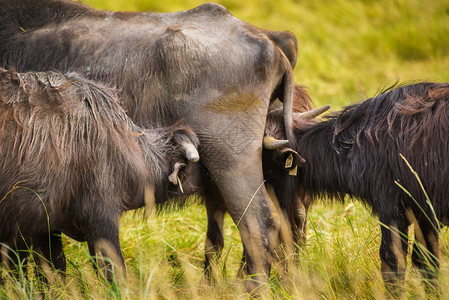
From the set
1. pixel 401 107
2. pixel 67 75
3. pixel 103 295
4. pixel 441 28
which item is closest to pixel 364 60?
pixel 441 28

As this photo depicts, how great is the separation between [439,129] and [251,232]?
61.7 inches

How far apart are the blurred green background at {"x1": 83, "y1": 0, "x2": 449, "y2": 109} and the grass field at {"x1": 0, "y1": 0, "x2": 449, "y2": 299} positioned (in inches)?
0.7

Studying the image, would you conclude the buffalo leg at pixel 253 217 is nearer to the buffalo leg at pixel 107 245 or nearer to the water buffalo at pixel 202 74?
the water buffalo at pixel 202 74

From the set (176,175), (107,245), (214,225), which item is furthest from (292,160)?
(107,245)

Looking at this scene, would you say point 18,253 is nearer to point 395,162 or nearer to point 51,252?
point 51,252

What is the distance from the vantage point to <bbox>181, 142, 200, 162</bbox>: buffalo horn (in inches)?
171

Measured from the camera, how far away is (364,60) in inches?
410

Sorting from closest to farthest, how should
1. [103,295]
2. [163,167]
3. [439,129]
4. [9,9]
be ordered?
[103,295] → [439,129] → [163,167] → [9,9]

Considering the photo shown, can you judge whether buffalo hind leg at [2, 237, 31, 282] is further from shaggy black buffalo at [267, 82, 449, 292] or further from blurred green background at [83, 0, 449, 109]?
blurred green background at [83, 0, 449, 109]

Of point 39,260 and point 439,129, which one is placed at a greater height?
point 439,129

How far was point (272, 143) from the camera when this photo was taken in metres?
4.80

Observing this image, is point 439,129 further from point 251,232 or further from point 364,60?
point 364,60

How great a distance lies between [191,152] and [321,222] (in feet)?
7.28

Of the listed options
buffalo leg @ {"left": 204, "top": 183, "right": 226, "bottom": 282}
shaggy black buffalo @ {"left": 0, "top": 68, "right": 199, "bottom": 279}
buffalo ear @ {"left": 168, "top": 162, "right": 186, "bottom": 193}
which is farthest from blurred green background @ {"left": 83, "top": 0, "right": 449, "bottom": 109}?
shaggy black buffalo @ {"left": 0, "top": 68, "right": 199, "bottom": 279}
